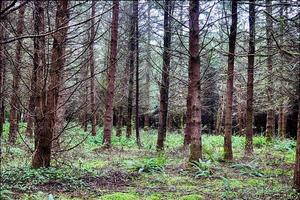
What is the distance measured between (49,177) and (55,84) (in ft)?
6.00

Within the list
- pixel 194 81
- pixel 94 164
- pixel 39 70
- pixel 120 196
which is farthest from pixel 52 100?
pixel 194 81

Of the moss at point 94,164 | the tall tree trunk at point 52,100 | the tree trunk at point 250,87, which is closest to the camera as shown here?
the tall tree trunk at point 52,100

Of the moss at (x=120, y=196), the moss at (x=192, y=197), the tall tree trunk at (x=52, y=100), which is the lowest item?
the moss at (x=192, y=197)

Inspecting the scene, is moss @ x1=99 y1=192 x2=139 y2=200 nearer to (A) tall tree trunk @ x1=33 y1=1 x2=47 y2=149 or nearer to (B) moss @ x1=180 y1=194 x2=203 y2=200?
(B) moss @ x1=180 y1=194 x2=203 y2=200

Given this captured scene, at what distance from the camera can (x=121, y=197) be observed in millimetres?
6129

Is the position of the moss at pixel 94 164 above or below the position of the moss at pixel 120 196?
below

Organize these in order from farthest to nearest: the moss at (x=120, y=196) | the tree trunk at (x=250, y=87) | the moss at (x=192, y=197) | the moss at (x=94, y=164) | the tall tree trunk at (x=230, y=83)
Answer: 1. the tree trunk at (x=250, y=87)
2. the tall tree trunk at (x=230, y=83)
3. the moss at (x=94, y=164)
4. the moss at (x=192, y=197)
5. the moss at (x=120, y=196)

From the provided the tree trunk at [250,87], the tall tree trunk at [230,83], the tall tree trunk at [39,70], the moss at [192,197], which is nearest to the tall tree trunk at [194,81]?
the tall tree trunk at [230,83]

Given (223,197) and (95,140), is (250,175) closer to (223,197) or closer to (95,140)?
(223,197)

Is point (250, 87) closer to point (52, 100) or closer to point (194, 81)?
point (194, 81)

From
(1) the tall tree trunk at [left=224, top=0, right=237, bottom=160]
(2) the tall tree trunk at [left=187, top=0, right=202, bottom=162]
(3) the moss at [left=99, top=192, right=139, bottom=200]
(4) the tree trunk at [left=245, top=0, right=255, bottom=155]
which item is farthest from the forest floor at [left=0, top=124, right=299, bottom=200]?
(4) the tree trunk at [left=245, top=0, right=255, bottom=155]

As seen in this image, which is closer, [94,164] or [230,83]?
[94,164]

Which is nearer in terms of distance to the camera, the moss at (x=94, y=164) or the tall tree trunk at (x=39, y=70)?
the tall tree trunk at (x=39, y=70)

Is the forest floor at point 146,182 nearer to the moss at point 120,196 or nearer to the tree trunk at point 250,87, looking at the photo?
the moss at point 120,196
